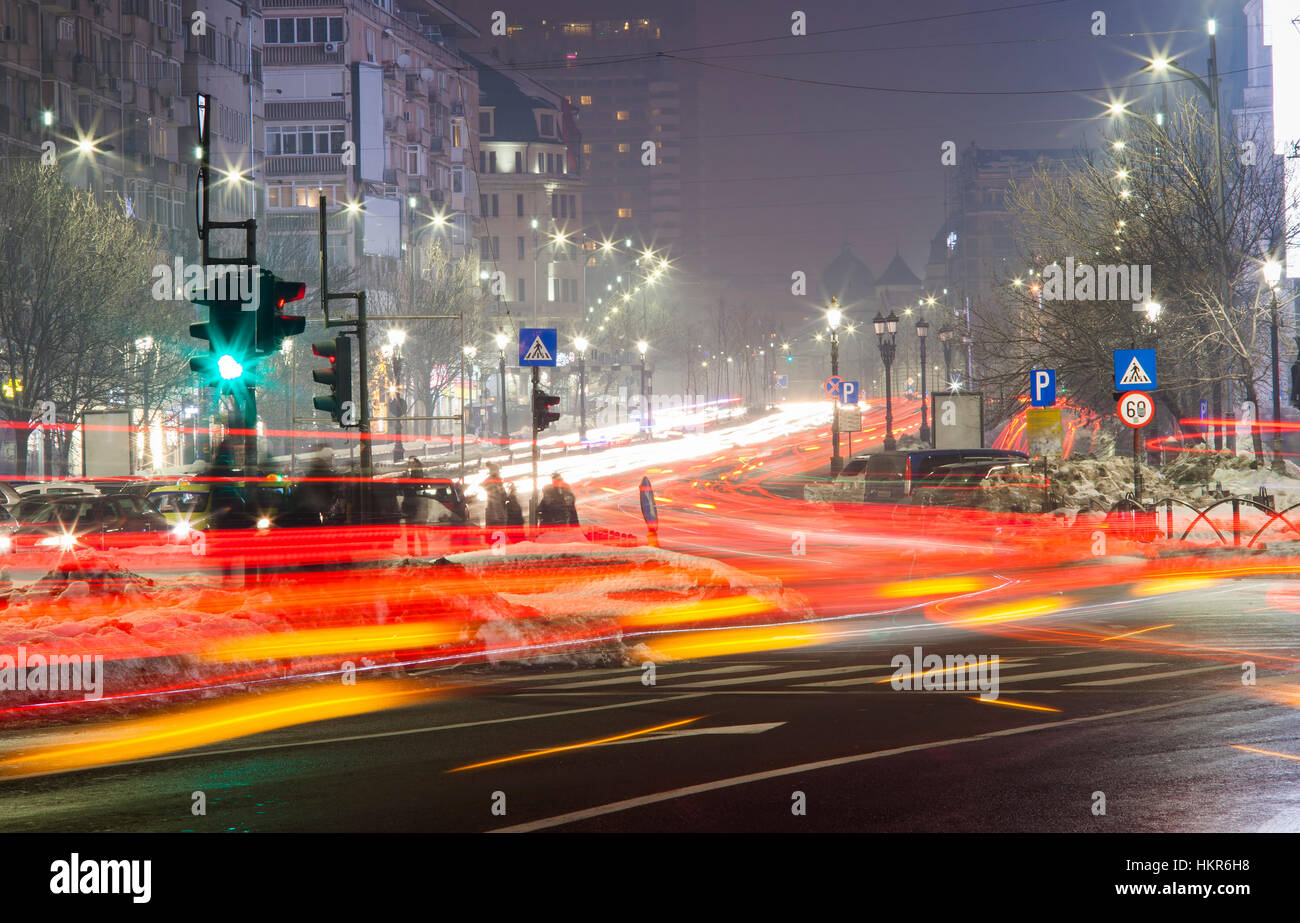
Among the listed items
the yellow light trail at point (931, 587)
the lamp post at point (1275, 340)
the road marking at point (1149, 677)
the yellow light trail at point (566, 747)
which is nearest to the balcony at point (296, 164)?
the lamp post at point (1275, 340)

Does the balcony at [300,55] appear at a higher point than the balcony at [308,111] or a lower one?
higher

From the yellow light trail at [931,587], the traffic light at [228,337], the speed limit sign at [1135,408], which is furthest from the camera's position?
the speed limit sign at [1135,408]

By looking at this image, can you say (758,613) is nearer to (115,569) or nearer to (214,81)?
(115,569)

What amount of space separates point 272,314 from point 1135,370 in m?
16.2

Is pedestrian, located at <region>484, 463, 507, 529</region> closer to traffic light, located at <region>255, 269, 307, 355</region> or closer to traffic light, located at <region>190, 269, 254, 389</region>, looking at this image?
traffic light, located at <region>255, 269, 307, 355</region>

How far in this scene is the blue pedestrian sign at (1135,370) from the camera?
970 inches

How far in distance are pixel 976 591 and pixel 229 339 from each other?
38.2ft

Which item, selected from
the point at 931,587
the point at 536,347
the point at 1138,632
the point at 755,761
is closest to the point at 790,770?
the point at 755,761

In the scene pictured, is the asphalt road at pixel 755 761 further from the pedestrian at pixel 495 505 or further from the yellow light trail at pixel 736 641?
the pedestrian at pixel 495 505

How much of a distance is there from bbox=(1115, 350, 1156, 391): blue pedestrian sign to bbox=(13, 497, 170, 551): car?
670 inches

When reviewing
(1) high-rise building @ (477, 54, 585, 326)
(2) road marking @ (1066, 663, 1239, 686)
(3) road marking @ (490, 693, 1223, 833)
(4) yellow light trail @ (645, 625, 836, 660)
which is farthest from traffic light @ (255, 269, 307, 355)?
(1) high-rise building @ (477, 54, 585, 326)

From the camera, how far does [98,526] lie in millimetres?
22781

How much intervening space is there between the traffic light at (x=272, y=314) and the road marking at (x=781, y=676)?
6.25m

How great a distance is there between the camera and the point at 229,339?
15.0 meters
